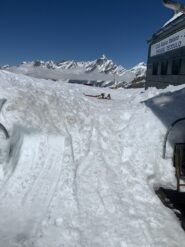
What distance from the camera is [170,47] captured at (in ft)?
76.1

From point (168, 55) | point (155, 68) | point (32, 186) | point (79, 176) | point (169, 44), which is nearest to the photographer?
point (32, 186)

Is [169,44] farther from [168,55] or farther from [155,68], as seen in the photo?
[155,68]

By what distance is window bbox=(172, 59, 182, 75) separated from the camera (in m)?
21.2

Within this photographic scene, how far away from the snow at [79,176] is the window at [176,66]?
34.4 feet

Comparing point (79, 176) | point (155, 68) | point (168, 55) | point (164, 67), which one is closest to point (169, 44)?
point (168, 55)

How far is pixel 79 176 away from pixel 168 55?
59.6 feet

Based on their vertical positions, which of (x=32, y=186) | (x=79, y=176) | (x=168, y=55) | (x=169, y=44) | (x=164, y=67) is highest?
(x=169, y=44)

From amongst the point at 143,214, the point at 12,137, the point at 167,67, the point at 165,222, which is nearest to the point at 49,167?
the point at 12,137

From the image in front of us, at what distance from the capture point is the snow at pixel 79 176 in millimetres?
5918

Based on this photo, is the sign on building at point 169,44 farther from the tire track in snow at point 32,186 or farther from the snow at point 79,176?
the tire track in snow at point 32,186

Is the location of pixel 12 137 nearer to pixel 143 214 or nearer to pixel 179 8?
pixel 143 214

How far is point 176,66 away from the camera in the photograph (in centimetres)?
2173

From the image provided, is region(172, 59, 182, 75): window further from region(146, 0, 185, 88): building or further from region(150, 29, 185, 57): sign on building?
region(150, 29, 185, 57): sign on building

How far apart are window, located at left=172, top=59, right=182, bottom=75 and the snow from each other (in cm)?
1047
